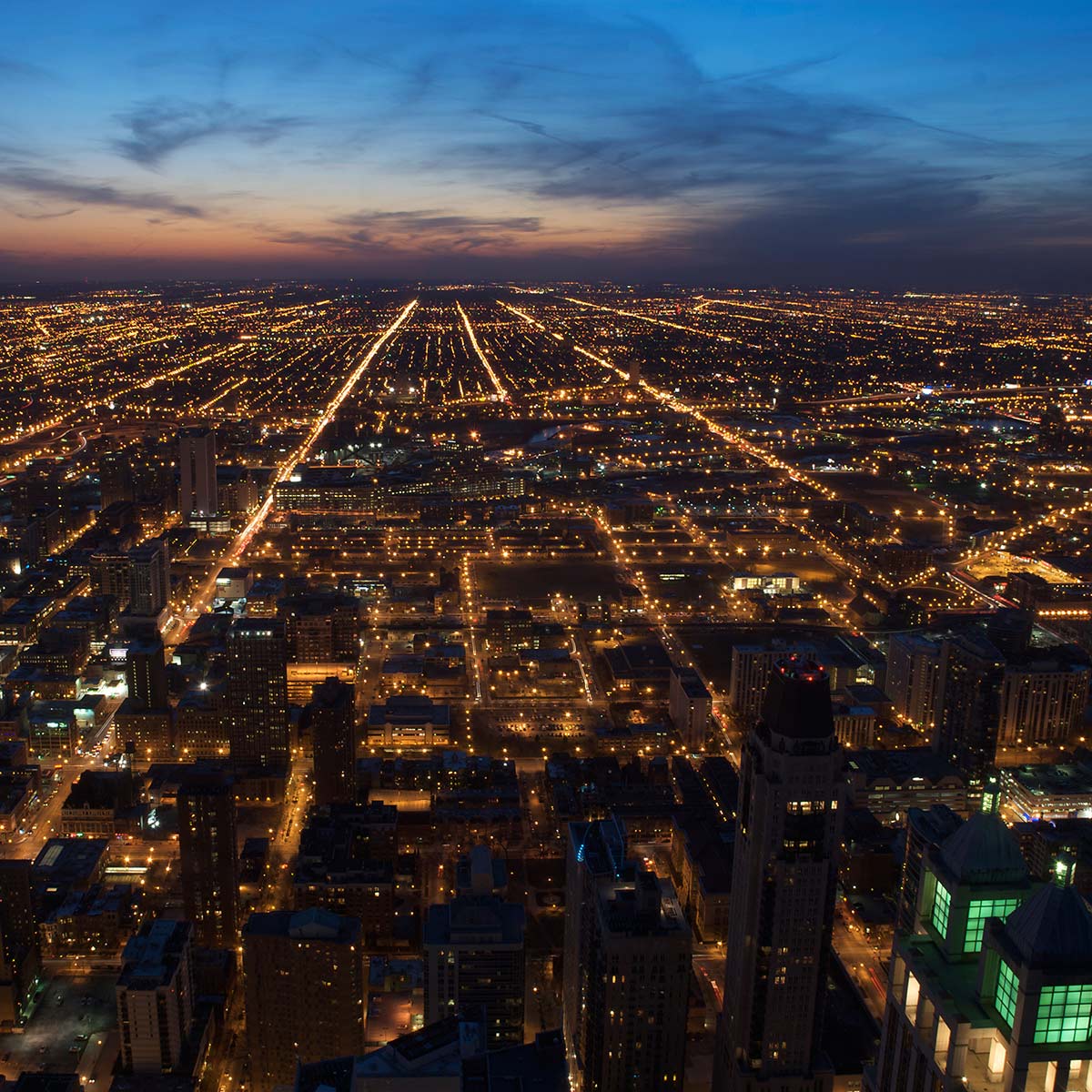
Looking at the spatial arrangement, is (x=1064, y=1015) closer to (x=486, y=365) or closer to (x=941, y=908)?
(x=941, y=908)

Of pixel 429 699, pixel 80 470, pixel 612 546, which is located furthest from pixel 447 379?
pixel 429 699

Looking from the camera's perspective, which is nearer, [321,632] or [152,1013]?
[152,1013]

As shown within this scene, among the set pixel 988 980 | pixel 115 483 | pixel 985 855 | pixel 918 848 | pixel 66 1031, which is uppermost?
pixel 985 855

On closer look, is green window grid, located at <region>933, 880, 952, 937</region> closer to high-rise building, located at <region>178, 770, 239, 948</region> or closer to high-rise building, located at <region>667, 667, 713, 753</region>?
high-rise building, located at <region>178, 770, 239, 948</region>

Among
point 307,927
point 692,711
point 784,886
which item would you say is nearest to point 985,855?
point 784,886

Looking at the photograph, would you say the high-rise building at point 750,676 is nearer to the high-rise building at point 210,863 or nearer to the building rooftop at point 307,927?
the high-rise building at point 210,863

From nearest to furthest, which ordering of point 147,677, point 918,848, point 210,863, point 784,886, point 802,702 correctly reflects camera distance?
point 918,848 → point 802,702 → point 784,886 → point 210,863 → point 147,677
